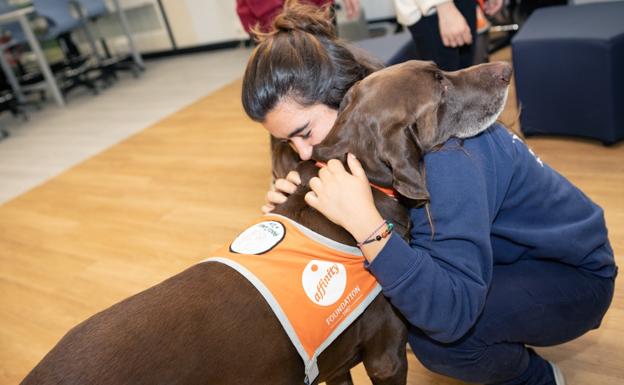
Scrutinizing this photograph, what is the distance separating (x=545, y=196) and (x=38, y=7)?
6.64 metres

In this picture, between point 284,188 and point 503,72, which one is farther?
point 284,188

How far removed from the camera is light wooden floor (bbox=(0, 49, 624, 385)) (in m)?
2.18

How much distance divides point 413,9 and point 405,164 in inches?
52.2

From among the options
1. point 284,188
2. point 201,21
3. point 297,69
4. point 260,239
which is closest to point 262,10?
point 297,69

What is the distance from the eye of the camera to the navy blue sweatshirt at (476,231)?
1.07 m

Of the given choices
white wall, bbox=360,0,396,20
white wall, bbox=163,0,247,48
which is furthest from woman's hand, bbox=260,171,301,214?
white wall, bbox=163,0,247,48

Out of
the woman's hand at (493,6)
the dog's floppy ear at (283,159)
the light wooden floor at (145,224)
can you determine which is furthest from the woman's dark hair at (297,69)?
the woman's hand at (493,6)

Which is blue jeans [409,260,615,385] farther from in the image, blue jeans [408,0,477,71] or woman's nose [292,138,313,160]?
blue jeans [408,0,477,71]

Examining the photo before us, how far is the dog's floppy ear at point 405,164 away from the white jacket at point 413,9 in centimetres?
120

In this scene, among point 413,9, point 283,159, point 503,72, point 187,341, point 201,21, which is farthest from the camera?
point 201,21

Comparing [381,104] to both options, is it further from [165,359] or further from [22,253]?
[22,253]

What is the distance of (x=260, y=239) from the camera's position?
119 centimetres

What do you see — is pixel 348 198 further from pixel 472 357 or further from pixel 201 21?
pixel 201 21

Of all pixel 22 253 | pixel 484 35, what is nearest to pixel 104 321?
pixel 22 253
